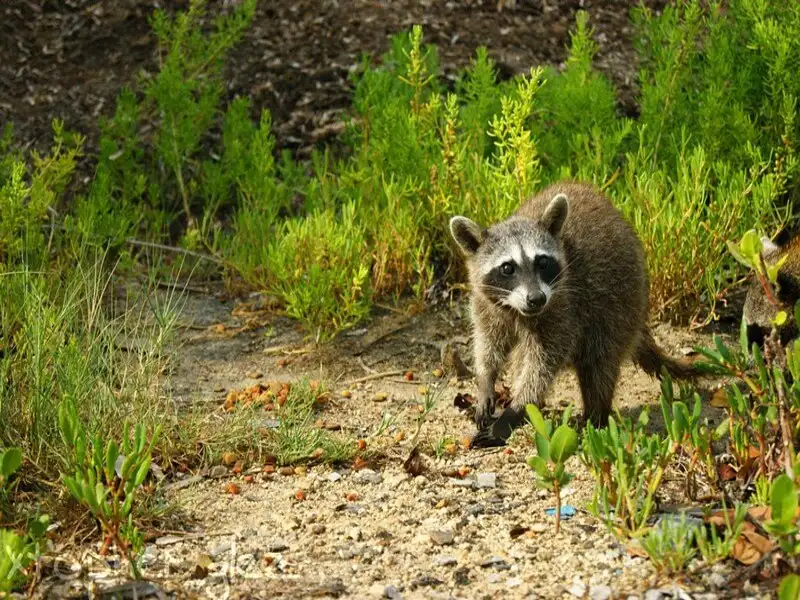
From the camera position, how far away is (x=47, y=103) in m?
8.90

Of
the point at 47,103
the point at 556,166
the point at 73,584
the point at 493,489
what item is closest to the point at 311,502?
the point at 493,489

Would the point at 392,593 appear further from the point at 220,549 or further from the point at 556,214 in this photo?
the point at 556,214

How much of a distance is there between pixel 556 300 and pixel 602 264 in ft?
1.03

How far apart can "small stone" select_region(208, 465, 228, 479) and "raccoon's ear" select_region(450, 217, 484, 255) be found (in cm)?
174

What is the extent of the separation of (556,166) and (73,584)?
14.6 ft

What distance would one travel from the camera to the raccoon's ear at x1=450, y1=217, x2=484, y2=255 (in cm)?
551

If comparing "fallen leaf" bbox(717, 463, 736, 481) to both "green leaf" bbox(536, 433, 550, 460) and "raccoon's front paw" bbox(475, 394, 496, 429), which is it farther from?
"raccoon's front paw" bbox(475, 394, 496, 429)

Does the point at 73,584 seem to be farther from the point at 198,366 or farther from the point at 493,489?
the point at 198,366

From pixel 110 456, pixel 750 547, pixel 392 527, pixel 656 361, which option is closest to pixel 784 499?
pixel 750 547

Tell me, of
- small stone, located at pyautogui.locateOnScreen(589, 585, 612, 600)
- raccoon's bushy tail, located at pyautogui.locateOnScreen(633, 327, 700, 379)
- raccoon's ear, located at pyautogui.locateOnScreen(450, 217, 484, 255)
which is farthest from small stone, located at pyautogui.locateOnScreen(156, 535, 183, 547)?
raccoon's bushy tail, located at pyautogui.locateOnScreen(633, 327, 700, 379)

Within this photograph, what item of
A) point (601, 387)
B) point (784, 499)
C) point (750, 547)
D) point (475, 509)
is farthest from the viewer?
point (601, 387)

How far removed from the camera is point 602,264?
215 inches

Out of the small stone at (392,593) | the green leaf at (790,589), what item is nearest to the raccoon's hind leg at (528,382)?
the small stone at (392,593)

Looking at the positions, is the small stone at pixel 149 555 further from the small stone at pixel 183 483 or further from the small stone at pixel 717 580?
the small stone at pixel 717 580
